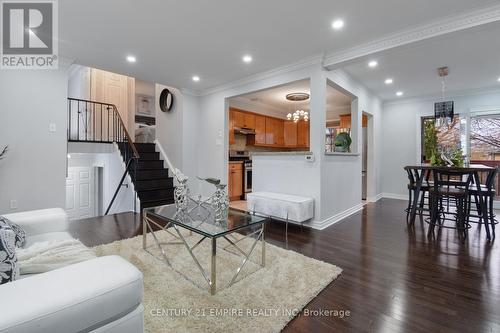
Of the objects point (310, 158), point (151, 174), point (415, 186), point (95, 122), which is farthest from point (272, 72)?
point (95, 122)

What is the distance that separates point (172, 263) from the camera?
2363mm

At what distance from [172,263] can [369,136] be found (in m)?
5.30

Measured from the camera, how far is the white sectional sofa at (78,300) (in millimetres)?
813

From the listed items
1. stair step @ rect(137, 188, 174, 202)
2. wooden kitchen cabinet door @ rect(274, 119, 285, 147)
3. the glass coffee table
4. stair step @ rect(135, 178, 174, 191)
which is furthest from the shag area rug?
wooden kitchen cabinet door @ rect(274, 119, 285, 147)

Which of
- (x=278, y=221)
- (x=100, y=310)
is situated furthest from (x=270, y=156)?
(x=100, y=310)

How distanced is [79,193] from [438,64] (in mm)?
A: 8508

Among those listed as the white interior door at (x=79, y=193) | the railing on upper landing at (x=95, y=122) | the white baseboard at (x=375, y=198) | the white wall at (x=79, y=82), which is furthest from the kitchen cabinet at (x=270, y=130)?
the white interior door at (x=79, y=193)

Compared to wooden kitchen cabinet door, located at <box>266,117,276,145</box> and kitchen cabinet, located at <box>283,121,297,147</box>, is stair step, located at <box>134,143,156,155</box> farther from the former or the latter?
kitchen cabinet, located at <box>283,121,297,147</box>

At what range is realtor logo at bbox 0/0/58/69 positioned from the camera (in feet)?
8.36

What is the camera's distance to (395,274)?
225 centimetres

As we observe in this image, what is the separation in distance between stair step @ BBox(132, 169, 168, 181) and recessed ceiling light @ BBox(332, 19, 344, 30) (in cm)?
437

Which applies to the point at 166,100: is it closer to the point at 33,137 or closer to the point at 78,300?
the point at 33,137

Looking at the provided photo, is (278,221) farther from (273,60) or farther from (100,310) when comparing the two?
(100,310)

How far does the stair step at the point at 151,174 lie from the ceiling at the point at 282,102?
7.53 ft
